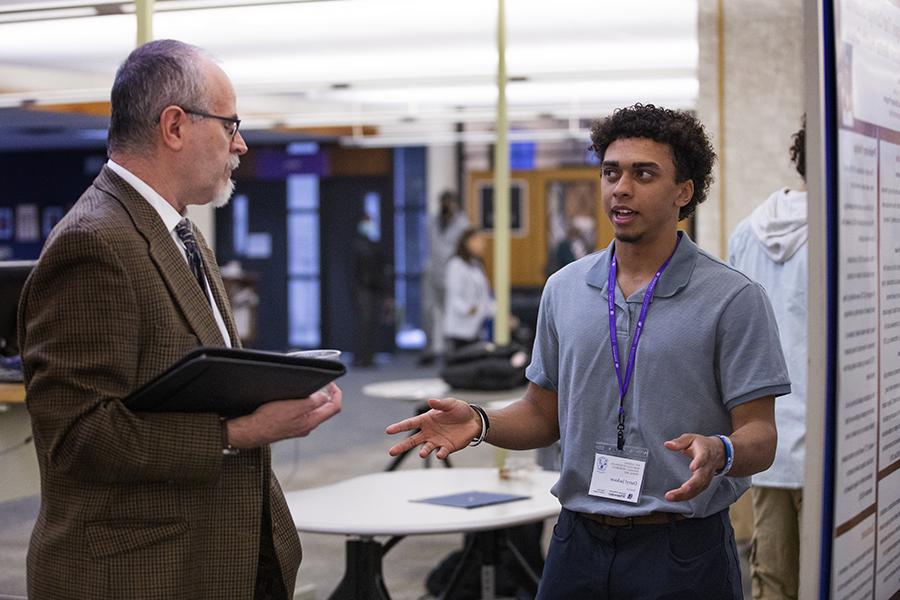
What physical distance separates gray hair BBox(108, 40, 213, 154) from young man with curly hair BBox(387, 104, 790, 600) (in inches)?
29.3

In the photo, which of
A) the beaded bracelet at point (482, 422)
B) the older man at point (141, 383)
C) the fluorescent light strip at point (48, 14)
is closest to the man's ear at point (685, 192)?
the beaded bracelet at point (482, 422)

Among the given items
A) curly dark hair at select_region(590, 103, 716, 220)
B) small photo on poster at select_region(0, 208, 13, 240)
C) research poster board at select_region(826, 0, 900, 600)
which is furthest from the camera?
small photo on poster at select_region(0, 208, 13, 240)

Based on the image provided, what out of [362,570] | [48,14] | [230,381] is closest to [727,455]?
[230,381]

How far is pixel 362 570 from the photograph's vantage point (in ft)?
11.6

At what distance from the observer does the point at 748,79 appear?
5383 mm

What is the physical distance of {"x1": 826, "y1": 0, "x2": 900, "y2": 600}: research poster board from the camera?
5.47ft

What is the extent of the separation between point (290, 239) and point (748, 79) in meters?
11.9

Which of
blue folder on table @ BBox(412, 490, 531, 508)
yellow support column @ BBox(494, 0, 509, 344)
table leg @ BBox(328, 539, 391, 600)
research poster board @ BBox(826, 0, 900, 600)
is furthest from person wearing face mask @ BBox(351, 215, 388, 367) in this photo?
research poster board @ BBox(826, 0, 900, 600)

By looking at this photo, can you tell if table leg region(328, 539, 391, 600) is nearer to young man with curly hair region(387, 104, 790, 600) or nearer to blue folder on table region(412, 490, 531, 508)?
blue folder on table region(412, 490, 531, 508)

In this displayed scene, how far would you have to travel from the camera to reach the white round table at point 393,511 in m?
3.31

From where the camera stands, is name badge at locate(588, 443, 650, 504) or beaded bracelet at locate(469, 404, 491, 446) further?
beaded bracelet at locate(469, 404, 491, 446)

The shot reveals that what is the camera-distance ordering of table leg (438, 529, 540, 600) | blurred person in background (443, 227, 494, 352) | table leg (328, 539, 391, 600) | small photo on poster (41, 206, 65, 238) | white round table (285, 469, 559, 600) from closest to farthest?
white round table (285, 469, 559, 600), table leg (328, 539, 391, 600), table leg (438, 529, 540, 600), blurred person in background (443, 227, 494, 352), small photo on poster (41, 206, 65, 238)

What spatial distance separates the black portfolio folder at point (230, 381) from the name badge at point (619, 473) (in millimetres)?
600

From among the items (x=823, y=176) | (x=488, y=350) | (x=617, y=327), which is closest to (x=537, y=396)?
(x=617, y=327)
